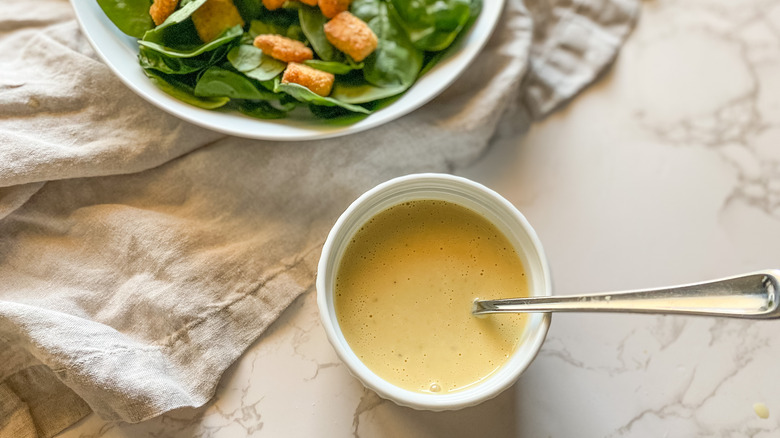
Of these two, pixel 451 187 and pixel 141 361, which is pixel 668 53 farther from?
pixel 141 361

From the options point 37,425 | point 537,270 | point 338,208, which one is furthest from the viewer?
point 338,208

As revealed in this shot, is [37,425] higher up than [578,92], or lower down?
lower down

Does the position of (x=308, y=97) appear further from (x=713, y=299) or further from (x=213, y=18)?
(x=713, y=299)

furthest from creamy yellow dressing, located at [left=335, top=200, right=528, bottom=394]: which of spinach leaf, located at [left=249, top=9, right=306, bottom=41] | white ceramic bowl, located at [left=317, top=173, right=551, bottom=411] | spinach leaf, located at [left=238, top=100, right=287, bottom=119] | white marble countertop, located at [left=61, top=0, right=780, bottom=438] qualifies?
spinach leaf, located at [left=249, top=9, right=306, bottom=41]

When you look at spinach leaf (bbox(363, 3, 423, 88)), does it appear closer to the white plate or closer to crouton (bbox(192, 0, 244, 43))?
the white plate

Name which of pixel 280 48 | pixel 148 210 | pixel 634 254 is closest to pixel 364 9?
pixel 280 48

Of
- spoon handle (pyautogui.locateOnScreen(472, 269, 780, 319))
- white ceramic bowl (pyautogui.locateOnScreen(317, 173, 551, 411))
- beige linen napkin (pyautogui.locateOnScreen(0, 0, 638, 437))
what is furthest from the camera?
beige linen napkin (pyautogui.locateOnScreen(0, 0, 638, 437))

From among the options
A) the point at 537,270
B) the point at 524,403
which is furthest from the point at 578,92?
the point at 524,403

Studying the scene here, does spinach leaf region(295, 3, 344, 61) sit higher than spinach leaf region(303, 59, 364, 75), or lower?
higher

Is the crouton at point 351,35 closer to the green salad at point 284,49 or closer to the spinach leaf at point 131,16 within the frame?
the green salad at point 284,49
